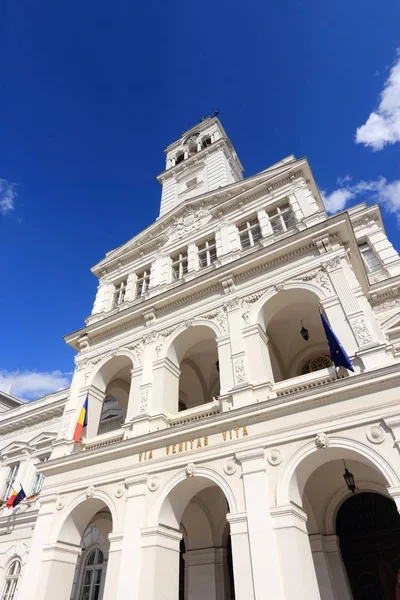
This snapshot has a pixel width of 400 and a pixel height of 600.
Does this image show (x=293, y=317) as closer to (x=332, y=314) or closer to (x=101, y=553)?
(x=332, y=314)

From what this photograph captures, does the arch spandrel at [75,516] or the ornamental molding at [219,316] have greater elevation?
the ornamental molding at [219,316]

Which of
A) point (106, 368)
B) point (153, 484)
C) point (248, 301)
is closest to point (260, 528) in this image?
point (153, 484)

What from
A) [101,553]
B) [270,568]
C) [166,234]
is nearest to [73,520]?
[101,553]

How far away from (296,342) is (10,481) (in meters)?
19.5

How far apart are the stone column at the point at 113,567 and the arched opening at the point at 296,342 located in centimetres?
862

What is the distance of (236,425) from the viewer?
12.1 meters

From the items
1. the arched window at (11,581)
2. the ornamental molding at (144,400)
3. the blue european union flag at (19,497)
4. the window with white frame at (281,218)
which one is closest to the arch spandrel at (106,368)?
the ornamental molding at (144,400)

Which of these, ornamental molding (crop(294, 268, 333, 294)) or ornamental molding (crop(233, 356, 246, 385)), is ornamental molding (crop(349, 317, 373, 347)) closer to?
ornamental molding (crop(294, 268, 333, 294))

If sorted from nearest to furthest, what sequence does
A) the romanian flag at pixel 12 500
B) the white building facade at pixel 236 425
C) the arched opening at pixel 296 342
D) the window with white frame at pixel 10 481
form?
the white building facade at pixel 236 425 → the arched opening at pixel 296 342 → the romanian flag at pixel 12 500 → the window with white frame at pixel 10 481

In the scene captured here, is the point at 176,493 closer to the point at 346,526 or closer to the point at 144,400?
the point at 144,400

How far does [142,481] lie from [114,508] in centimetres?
140

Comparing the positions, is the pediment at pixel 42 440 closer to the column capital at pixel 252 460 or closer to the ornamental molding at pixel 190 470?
the ornamental molding at pixel 190 470

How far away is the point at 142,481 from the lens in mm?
12875

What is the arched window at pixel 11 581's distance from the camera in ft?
62.2
